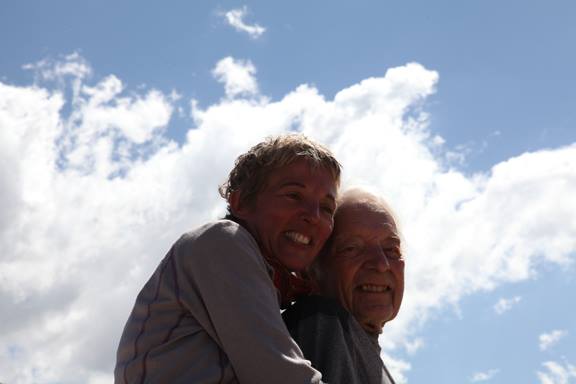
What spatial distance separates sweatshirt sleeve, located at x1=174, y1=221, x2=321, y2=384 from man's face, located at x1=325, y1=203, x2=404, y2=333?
3.97ft

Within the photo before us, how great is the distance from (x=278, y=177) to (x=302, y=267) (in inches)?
19.1

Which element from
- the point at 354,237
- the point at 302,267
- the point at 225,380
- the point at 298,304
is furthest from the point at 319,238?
the point at 225,380

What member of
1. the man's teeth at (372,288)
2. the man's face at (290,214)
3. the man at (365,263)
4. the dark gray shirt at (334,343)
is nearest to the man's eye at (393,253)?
the man at (365,263)

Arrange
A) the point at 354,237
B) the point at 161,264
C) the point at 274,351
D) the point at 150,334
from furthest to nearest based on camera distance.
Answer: the point at 354,237, the point at 161,264, the point at 150,334, the point at 274,351

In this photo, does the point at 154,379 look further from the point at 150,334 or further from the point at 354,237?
the point at 354,237

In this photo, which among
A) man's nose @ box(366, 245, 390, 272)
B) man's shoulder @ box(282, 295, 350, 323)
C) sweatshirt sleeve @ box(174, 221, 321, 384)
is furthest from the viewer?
man's nose @ box(366, 245, 390, 272)

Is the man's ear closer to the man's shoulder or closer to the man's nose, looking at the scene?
the man's shoulder

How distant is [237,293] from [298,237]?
0.69 metres

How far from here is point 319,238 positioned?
A: 141 inches

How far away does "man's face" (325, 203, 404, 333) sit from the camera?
4.21 meters

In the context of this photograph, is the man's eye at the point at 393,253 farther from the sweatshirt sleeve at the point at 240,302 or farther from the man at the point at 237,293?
the sweatshirt sleeve at the point at 240,302

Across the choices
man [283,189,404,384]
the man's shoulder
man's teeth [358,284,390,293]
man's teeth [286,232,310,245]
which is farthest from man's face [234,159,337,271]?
man's teeth [358,284,390,293]

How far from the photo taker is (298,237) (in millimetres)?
3488

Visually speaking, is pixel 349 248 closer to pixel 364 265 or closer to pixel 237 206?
pixel 364 265
